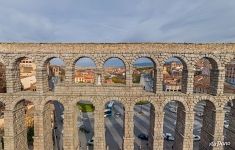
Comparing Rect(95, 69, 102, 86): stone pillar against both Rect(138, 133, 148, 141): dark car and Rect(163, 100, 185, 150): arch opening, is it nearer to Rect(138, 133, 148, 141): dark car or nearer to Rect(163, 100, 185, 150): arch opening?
Rect(163, 100, 185, 150): arch opening

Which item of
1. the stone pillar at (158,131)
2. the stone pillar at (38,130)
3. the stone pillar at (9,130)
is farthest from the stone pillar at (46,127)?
the stone pillar at (158,131)

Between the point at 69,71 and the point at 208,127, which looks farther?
the point at 208,127

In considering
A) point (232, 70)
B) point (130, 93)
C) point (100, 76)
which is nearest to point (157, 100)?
point (130, 93)

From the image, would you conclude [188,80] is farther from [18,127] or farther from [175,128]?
[18,127]

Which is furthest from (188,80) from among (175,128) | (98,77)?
(98,77)

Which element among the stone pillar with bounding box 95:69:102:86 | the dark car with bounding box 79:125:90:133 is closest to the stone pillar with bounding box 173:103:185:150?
the stone pillar with bounding box 95:69:102:86

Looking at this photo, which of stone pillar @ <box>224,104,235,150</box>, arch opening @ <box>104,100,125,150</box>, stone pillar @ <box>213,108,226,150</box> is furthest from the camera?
arch opening @ <box>104,100,125,150</box>
